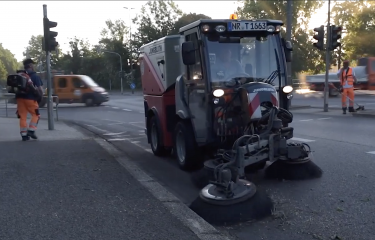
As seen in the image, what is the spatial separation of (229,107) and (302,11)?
62116 millimetres

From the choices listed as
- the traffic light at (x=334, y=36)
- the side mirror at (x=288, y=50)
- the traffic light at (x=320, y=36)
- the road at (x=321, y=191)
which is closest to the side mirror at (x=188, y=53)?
the side mirror at (x=288, y=50)

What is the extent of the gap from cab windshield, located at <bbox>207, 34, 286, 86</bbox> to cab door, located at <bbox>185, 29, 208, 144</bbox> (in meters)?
0.24

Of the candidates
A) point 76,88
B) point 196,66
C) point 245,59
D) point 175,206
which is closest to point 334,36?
point 245,59

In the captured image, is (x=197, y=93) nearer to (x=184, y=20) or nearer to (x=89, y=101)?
(x=89, y=101)

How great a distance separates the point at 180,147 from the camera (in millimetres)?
9367

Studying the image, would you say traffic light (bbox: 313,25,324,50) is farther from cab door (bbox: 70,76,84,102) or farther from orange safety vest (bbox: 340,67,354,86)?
cab door (bbox: 70,76,84,102)

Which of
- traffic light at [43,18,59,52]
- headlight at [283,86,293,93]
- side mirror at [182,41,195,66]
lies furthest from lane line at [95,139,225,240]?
traffic light at [43,18,59,52]

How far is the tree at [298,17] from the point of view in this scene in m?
64.8

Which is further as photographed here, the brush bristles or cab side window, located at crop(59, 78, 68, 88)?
cab side window, located at crop(59, 78, 68, 88)

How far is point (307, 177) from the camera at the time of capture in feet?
26.3

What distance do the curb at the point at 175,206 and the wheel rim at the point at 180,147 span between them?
0.70 meters

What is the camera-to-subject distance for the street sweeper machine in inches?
287

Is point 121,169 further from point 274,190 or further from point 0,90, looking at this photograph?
point 0,90

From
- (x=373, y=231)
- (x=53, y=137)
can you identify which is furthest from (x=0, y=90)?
(x=373, y=231)
